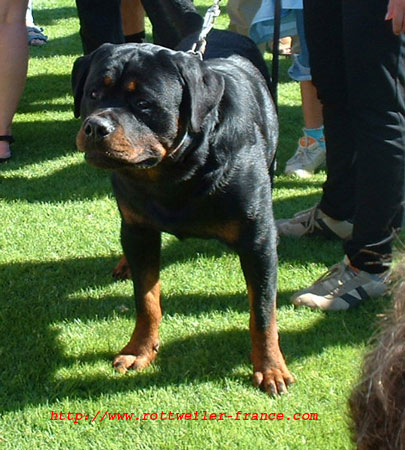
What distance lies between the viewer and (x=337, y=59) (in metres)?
3.82

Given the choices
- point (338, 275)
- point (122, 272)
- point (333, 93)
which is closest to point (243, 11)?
point (333, 93)

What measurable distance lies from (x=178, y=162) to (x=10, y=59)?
318 centimetres

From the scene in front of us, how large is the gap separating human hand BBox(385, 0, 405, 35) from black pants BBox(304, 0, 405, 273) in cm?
17

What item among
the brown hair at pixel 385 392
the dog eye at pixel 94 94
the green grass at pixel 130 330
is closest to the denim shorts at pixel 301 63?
the green grass at pixel 130 330

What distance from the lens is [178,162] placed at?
301 cm

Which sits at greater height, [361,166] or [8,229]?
[361,166]

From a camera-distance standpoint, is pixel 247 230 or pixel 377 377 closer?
pixel 377 377

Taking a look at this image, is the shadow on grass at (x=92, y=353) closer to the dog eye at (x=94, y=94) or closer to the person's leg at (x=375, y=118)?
the person's leg at (x=375, y=118)

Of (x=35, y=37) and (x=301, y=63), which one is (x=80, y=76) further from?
(x=35, y=37)

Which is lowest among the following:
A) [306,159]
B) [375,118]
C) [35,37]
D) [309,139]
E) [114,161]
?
[35,37]

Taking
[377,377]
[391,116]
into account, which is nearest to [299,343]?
[391,116]

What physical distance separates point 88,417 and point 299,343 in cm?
100

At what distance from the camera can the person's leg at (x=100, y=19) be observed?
5.23m

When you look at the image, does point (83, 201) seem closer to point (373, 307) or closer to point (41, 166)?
point (41, 166)
